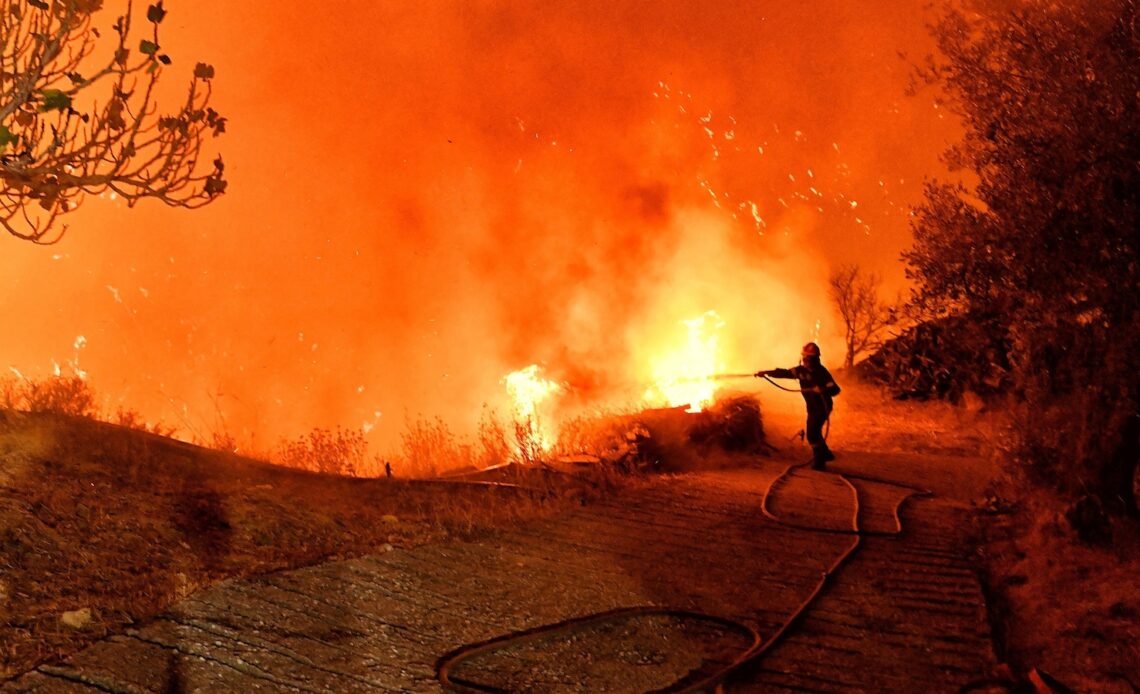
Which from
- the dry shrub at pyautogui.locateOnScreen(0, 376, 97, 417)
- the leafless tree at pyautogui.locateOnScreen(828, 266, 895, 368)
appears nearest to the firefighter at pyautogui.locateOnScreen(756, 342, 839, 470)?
the dry shrub at pyautogui.locateOnScreen(0, 376, 97, 417)

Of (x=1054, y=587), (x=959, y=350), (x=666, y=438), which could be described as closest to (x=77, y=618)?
(x=1054, y=587)

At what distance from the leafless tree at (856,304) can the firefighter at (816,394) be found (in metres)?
13.4

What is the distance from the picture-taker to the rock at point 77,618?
4.55 metres

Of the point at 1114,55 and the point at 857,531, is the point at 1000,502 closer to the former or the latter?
the point at 857,531

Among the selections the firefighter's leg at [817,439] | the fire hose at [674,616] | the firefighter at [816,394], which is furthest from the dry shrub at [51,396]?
the firefighter's leg at [817,439]

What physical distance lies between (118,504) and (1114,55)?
27.1ft

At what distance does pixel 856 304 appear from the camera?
2531cm

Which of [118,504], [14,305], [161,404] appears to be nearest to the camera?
[118,504]

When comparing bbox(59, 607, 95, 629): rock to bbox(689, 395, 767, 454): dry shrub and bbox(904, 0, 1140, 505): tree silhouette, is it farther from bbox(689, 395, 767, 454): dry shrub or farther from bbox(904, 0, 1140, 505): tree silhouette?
bbox(689, 395, 767, 454): dry shrub

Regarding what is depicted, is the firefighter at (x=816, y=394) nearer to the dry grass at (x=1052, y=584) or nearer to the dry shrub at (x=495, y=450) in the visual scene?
the dry grass at (x=1052, y=584)

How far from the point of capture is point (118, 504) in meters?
6.28

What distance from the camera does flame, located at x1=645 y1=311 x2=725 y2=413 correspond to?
18.0 m

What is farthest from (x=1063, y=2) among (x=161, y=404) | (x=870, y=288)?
(x=161, y=404)

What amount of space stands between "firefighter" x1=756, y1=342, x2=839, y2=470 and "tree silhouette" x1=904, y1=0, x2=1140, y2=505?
3392 millimetres
